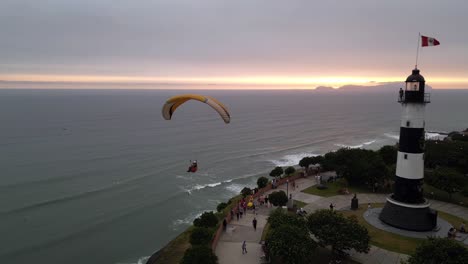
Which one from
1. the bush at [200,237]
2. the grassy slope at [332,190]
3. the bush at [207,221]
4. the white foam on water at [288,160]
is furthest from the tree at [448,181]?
the white foam on water at [288,160]

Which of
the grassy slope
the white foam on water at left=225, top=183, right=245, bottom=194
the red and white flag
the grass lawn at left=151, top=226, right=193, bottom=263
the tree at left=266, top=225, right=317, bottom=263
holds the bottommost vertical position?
the white foam on water at left=225, top=183, right=245, bottom=194

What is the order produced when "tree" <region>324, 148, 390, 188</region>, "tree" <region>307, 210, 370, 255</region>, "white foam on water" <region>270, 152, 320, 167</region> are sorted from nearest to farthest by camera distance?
"tree" <region>307, 210, 370, 255</region>, "tree" <region>324, 148, 390, 188</region>, "white foam on water" <region>270, 152, 320, 167</region>

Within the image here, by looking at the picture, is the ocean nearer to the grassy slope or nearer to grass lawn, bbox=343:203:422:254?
the grassy slope

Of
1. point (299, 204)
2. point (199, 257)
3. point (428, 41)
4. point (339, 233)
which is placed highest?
point (428, 41)

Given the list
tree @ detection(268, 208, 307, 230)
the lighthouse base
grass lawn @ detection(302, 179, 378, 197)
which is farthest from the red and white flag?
grass lawn @ detection(302, 179, 378, 197)

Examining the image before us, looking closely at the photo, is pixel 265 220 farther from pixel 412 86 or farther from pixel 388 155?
pixel 388 155

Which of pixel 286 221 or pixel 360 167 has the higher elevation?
pixel 360 167

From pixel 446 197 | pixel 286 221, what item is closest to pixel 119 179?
pixel 286 221
